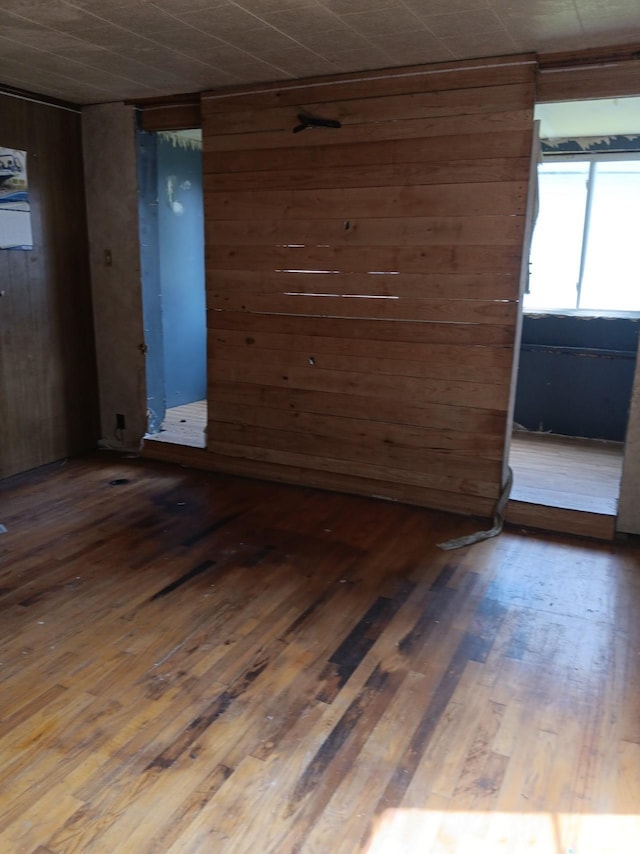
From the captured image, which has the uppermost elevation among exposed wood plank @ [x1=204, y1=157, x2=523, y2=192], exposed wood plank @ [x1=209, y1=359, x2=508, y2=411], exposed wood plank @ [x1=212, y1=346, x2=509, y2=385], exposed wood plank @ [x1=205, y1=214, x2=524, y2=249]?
exposed wood plank @ [x1=204, y1=157, x2=523, y2=192]

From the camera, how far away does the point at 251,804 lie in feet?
5.94

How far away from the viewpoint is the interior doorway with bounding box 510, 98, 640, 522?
5152mm

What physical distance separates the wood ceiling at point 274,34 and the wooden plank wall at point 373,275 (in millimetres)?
248

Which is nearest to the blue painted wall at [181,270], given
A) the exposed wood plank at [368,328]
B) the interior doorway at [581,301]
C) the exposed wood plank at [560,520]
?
the exposed wood plank at [368,328]

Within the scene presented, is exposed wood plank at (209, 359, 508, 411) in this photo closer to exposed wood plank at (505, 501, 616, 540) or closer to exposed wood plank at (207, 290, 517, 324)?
exposed wood plank at (207, 290, 517, 324)

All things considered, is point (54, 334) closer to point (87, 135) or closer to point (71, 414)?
point (71, 414)

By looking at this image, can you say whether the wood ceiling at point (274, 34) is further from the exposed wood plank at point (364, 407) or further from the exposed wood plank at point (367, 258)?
the exposed wood plank at point (364, 407)

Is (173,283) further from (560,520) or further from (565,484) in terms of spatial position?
(560,520)

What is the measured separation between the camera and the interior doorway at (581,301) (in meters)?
5.15

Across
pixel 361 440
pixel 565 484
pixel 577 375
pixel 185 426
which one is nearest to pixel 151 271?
pixel 185 426

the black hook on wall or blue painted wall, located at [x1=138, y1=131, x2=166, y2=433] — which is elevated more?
the black hook on wall

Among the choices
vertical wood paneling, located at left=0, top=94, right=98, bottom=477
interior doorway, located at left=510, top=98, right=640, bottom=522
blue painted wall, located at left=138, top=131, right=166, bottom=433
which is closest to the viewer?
vertical wood paneling, located at left=0, top=94, right=98, bottom=477

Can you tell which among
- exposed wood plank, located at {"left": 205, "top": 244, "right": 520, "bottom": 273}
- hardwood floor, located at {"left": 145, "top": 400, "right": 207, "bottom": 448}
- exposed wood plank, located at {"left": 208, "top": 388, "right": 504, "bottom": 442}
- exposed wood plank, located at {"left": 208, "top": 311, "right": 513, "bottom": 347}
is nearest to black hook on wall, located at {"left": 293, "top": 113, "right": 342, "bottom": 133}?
exposed wood plank, located at {"left": 205, "top": 244, "right": 520, "bottom": 273}

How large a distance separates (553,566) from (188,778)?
6.80 ft
